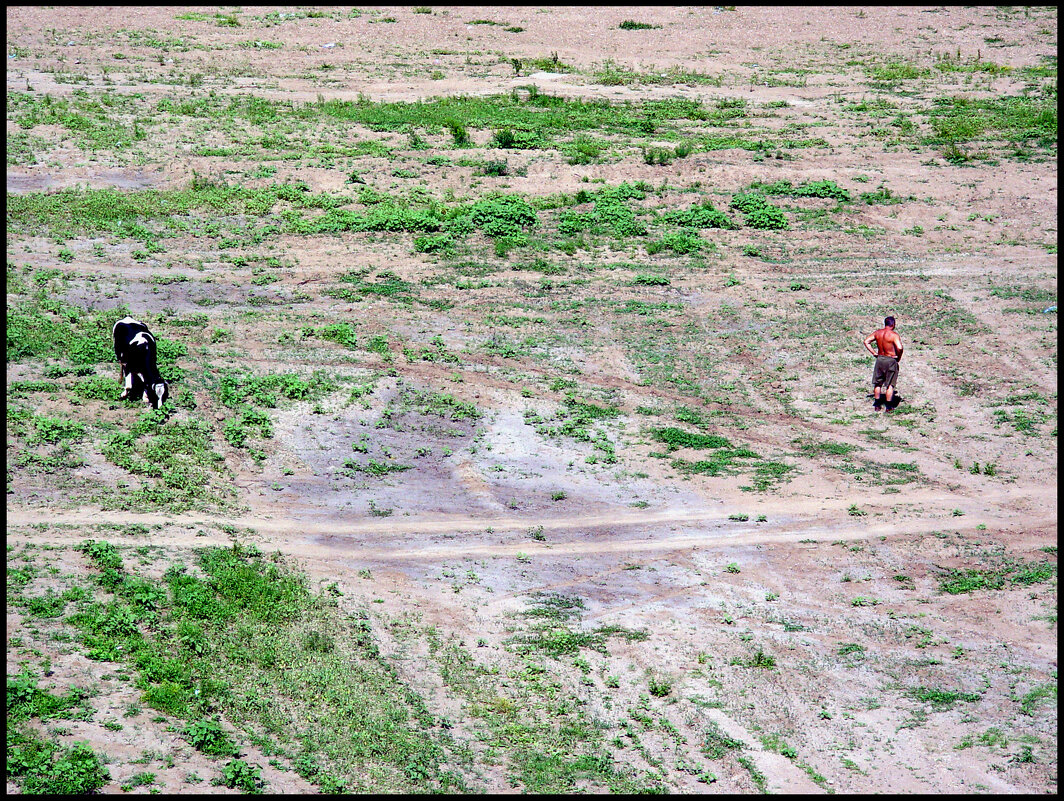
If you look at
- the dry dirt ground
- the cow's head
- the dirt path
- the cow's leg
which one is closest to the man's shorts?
the dry dirt ground

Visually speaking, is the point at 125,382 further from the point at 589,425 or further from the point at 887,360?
the point at 887,360

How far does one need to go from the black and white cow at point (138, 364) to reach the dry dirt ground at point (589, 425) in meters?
0.37

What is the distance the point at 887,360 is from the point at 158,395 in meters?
11.3

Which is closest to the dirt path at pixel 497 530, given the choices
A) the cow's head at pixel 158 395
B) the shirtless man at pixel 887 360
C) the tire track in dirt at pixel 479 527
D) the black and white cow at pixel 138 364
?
the tire track in dirt at pixel 479 527

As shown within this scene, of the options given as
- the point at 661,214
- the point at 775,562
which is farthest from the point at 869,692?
the point at 661,214

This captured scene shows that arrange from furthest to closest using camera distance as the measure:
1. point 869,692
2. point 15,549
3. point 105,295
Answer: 1. point 105,295
2. point 15,549
3. point 869,692

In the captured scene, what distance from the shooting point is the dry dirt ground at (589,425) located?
10.6 meters

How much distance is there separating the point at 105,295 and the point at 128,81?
1524cm

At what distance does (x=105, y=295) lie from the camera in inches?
769

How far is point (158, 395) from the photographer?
606 inches

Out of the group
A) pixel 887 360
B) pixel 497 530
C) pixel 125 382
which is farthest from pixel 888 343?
pixel 125 382

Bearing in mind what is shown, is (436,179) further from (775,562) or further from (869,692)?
(869,692)

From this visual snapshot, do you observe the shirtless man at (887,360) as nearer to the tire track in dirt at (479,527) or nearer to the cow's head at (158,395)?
the tire track in dirt at (479,527)

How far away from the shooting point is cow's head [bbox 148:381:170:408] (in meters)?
15.4
